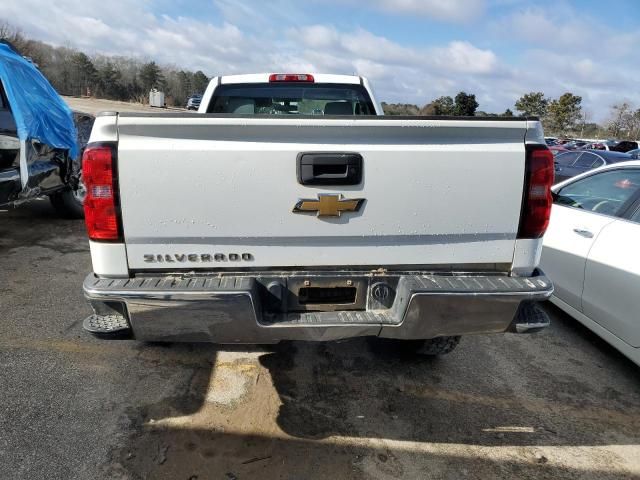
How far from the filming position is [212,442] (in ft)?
8.02

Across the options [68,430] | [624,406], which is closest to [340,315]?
[68,430]

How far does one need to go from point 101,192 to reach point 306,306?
1117 millimetres

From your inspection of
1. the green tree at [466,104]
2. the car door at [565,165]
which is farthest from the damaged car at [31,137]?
the car door at [565,165]

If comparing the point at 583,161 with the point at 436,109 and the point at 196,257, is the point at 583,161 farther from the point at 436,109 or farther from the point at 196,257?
the point at 196,257

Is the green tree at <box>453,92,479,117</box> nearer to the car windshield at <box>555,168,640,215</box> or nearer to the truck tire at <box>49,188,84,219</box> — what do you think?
the car windshield at <box>555,168,640,215</box>

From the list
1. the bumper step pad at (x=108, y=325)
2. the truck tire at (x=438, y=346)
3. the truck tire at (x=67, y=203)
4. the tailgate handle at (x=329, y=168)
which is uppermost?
the tailgate handle at (x=329, y=168)

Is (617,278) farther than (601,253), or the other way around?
(601,253)

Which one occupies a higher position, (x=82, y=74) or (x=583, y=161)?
(x=82, y=74)

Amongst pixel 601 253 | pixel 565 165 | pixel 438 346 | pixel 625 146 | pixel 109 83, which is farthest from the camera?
pixel 109 83

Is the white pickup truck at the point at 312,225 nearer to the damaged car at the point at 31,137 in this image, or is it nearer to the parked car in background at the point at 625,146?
the damaged car at the point at 31,137

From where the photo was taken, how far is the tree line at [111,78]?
5100cm

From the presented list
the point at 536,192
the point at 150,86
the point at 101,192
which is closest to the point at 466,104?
the point at 536,192

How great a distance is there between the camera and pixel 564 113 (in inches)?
2293

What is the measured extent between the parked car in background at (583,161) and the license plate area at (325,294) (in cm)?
1011
